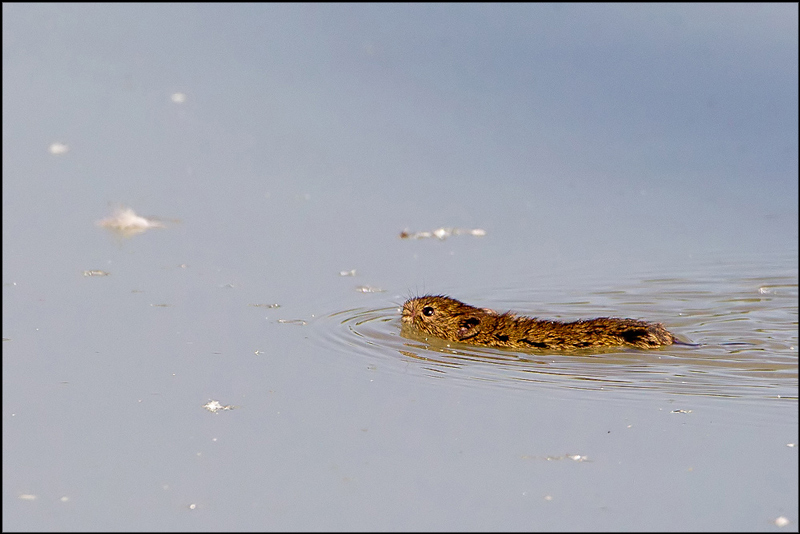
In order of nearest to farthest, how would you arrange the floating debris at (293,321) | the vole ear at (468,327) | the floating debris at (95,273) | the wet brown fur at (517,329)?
the wet brown fur at (517,329) → the floating debris at (293,321) → the vole ear at (468,327) → the floating debris at (95,273)

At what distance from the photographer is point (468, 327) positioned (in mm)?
9055

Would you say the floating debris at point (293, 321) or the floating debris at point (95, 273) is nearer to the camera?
the floating debris at point (293, 321)

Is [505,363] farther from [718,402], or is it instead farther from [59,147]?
[59,147]

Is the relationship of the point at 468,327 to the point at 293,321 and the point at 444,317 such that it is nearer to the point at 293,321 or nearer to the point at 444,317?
the point at 444,317

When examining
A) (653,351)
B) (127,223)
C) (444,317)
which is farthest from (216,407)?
(127,223)

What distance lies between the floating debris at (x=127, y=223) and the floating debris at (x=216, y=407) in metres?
5.04

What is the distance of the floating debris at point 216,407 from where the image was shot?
21.4 feet

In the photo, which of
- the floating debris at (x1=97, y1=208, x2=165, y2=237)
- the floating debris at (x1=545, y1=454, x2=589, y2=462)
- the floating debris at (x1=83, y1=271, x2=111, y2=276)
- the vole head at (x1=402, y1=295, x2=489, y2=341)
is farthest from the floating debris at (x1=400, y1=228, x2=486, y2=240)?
the floating debris at (x1=545, y1=454, x2=589, y2=462)

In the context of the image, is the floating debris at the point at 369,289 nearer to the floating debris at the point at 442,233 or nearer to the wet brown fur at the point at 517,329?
the wet brown fur at the point at 517,329

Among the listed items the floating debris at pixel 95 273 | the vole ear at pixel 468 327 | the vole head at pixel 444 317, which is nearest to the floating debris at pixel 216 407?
the vole head at pixel 444 317

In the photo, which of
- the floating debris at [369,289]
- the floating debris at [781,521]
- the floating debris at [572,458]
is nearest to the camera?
the floating debris at [781,521]

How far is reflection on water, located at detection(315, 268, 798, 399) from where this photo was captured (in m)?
7.45

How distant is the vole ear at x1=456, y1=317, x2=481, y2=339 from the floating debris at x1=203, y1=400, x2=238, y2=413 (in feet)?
9.68

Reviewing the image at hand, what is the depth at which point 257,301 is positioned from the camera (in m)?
9.13
